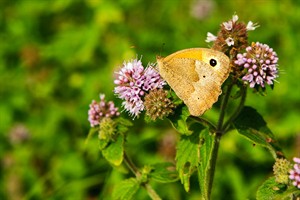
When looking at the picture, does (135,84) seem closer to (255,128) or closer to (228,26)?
(228,26)

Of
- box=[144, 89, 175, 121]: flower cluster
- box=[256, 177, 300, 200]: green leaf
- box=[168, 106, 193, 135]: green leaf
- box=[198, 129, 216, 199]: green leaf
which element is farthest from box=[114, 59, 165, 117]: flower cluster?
box=[256, 177, 300, 200]: green leaf

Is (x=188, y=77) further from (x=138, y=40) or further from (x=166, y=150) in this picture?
(x=138, y=40)

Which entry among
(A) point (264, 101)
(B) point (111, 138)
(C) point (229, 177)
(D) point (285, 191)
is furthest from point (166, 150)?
(D) point (285, 191)

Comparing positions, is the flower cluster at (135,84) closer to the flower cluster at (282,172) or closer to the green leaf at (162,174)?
the green leaf at (162,174)

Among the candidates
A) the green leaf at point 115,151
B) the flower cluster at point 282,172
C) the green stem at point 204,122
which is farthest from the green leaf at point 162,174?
the flower cluster at point 282,172

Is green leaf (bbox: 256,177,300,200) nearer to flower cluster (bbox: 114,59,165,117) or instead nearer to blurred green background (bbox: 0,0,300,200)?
flower cluster (bbox: 114,59,165,117)

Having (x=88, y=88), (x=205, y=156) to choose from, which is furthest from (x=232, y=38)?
(x=88, y=88)
